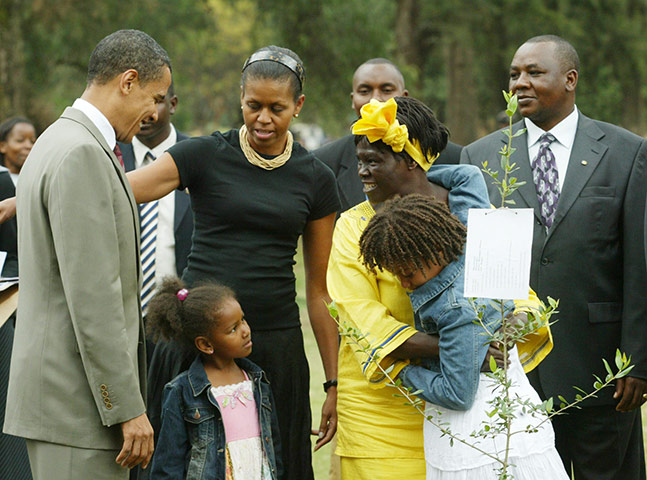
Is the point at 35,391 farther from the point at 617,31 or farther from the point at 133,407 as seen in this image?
the point at 617,31

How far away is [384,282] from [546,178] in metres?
1.61

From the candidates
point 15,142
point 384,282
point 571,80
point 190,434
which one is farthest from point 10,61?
point 384,282

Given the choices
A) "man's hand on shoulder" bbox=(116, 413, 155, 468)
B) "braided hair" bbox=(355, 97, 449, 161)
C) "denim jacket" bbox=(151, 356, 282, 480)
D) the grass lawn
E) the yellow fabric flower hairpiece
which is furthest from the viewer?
the grass lawn

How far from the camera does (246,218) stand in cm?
377

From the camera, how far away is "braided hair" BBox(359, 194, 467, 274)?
303cm

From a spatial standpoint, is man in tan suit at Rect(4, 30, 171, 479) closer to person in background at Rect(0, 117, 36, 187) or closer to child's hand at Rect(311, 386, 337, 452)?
child's hand at Rect(311, 386, 337, 452)

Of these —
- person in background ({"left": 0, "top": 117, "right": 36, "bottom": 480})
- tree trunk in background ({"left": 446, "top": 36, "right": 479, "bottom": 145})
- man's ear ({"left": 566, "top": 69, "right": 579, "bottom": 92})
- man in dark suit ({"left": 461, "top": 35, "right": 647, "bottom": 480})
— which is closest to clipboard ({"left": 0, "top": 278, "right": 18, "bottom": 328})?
person in background ({"left": 0, "top": 117, "right": 36, "bottom": 480})

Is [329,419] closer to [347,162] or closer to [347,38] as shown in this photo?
[347,162]

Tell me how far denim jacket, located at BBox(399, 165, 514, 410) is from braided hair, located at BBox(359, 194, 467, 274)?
8cm

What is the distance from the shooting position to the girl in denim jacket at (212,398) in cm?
372

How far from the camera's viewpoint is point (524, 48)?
4828mm

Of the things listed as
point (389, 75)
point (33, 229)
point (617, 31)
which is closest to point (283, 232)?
point (33, 229)

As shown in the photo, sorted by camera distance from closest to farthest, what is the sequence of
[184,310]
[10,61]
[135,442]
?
[135,442], [184,310], [10,61]

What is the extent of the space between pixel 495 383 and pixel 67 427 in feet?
4.74
